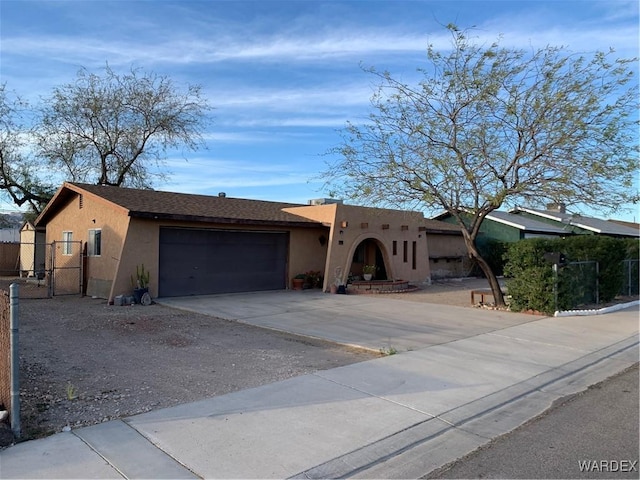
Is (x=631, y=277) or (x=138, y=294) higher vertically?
(x=631, y=277)

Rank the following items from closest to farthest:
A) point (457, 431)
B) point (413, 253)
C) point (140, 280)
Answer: point (457, 431), point (140, 280), point (413, 253)

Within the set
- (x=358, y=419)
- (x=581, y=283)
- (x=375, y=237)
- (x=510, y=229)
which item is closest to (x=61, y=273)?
(x=375, y=237)

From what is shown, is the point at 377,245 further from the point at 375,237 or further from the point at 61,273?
the point at 61,273

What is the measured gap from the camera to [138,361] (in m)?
7.67

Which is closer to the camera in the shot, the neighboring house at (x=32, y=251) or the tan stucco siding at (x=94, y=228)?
the tan stucco siding at (x=94, y=228)

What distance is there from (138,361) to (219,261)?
33.8 feet

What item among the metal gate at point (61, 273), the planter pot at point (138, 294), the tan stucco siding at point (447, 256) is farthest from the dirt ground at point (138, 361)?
the tan stucco siding at point (447, 256)

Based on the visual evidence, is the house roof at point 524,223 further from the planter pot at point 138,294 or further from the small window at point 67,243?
the small window at point 67,243

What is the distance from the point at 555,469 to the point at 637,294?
1826cm

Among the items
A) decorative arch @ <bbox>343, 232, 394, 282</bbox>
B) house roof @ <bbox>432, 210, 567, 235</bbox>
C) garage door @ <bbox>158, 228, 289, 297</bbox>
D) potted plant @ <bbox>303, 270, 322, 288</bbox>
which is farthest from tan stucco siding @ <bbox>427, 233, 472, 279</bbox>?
garage door @ <bbox>158, 228, 289, 297</bbox>

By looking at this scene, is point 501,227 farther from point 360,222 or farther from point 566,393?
point 566,393

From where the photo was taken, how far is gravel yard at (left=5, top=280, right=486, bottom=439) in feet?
18.1

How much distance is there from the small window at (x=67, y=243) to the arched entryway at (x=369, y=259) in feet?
39.3

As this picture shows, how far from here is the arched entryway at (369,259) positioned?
73.5 feet
